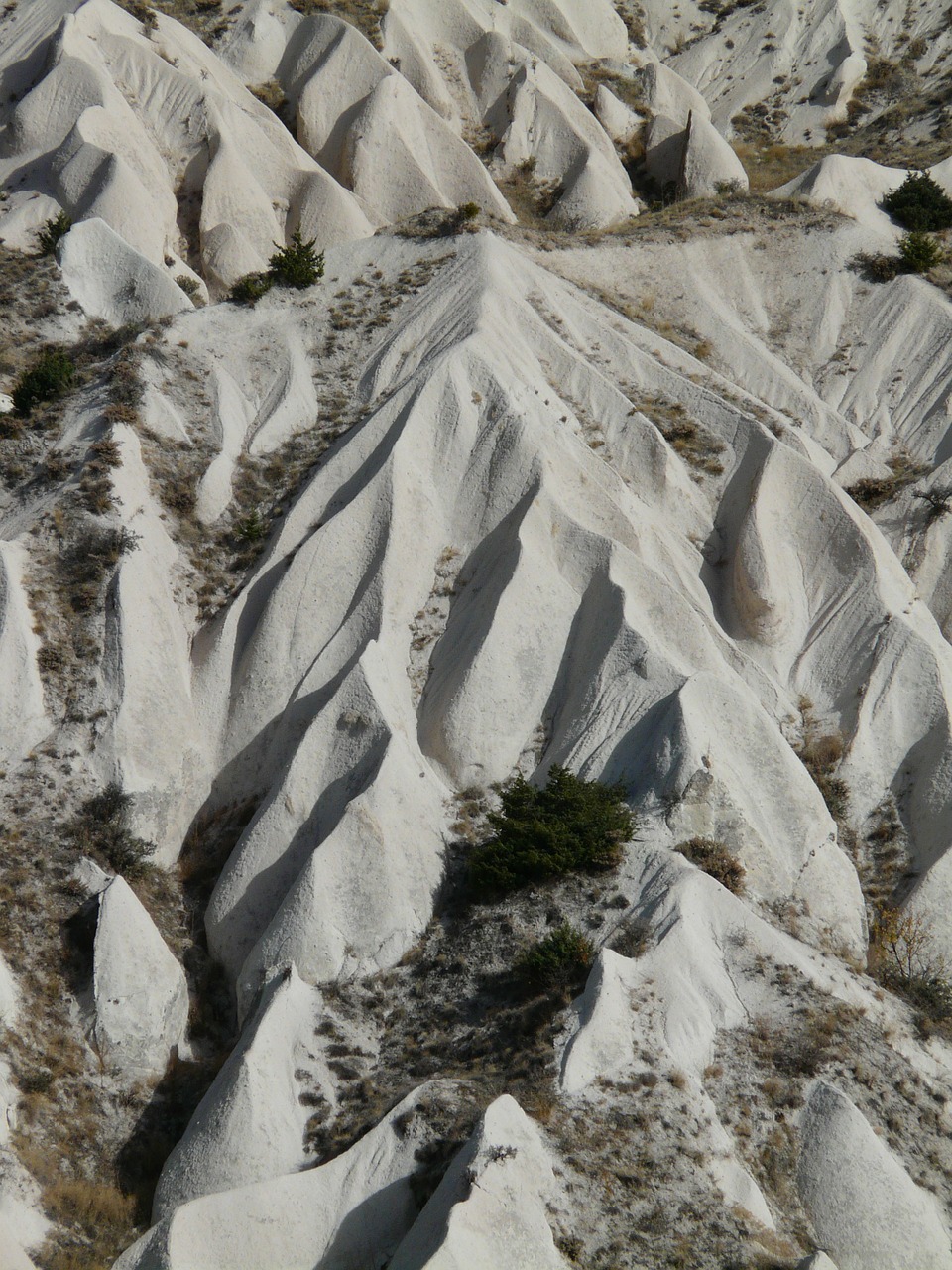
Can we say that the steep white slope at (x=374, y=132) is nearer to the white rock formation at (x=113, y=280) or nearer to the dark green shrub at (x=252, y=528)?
the white rock formation at (x=113, y=280)

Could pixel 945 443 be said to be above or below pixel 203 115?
below

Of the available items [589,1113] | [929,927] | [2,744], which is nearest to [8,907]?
[2,744]

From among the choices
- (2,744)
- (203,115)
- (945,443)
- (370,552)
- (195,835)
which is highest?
(203,115)

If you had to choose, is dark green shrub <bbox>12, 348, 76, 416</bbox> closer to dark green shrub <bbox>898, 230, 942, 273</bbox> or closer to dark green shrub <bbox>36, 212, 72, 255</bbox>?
dark green shrub <bbox>36, 212, 72, 255</bbox>

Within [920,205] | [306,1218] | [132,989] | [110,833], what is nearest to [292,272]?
[110,833]

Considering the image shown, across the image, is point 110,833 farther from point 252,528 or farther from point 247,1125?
point 252,528

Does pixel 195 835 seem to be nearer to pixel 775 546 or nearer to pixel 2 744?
pixel 2 744
